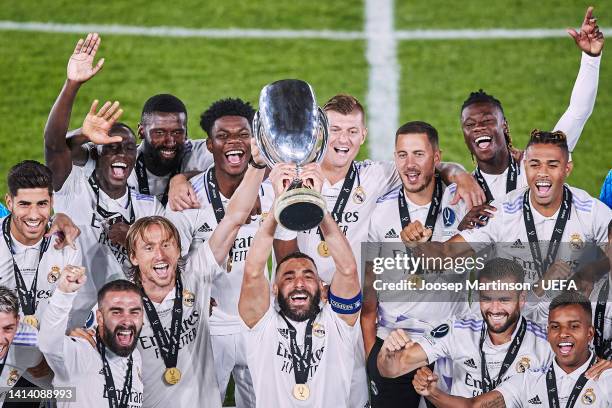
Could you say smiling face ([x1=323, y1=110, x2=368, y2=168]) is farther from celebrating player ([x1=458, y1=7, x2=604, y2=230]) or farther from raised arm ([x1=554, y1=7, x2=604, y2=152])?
raised arm ([x1=554, y1=7, x2=604, y2=152])

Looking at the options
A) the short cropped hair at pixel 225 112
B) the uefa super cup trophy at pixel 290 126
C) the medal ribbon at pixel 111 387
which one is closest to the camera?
the uefa super cup trophy at pixel 290 126

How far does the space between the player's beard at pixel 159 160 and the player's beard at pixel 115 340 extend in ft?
3.58

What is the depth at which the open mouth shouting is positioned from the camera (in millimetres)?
6301

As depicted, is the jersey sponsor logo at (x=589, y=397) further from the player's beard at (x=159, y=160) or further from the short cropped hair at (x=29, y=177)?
the short cropped hair at (x=29, y=177)

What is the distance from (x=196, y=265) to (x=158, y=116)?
868 millimetres

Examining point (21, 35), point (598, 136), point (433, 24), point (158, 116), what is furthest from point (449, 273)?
point (21, 35)

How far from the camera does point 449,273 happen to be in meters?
6.17

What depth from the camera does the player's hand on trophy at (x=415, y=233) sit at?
6105 mm

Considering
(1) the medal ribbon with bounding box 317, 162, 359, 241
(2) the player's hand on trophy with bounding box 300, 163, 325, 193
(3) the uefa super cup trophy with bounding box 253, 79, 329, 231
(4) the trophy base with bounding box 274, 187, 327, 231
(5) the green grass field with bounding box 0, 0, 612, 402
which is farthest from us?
(5) the green grass field with bounding box 0, 0, 612, 402

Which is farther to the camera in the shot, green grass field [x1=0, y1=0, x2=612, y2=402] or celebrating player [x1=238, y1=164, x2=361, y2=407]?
green grass field [x1=0, y1=0, x2=612, y2=402]

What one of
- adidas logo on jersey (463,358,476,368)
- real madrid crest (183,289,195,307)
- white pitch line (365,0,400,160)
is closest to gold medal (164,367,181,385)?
real madrid crest (183,289,195,307)

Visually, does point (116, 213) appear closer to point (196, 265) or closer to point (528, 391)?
point (196, 265)

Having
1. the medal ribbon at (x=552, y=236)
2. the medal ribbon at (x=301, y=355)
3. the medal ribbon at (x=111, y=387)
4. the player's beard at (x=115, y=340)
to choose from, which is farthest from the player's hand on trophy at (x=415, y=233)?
the medal ribbon at (x=111, y=387)

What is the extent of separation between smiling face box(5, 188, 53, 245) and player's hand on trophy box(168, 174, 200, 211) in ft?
1.99
